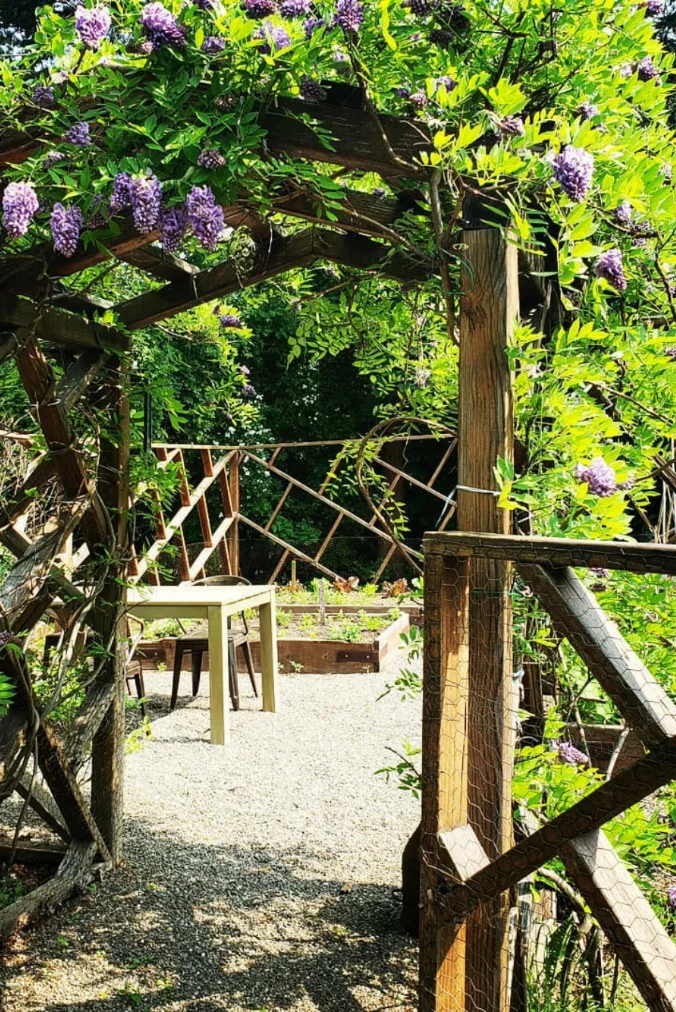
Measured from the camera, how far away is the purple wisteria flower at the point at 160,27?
1.86 metres

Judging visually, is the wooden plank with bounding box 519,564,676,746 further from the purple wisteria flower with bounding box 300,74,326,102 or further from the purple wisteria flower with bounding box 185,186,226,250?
the purple wisteria flower with bounding box 300,74,326,102

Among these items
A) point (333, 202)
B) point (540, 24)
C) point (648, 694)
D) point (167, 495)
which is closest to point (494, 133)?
point (540, 24)

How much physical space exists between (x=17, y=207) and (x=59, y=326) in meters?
0.83

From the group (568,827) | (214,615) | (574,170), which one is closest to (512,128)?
(574,170)

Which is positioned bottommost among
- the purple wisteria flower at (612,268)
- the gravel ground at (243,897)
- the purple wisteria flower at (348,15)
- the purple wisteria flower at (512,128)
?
the gravel ground at (243,897)

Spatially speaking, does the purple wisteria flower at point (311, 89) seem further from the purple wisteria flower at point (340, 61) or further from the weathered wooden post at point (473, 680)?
the weathered wooden post at point (473, 680)

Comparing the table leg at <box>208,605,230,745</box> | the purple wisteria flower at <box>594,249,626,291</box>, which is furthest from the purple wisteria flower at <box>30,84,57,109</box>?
the table leg at <box>208,605,230,745</box>

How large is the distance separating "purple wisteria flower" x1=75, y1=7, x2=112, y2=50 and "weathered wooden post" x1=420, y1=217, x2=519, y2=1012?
2.99ft

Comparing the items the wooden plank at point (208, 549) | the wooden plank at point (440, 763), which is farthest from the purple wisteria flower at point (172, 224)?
the wooden plank at point (208, 549)

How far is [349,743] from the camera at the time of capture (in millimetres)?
5129

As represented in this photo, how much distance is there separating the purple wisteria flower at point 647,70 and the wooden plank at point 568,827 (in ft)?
5.56

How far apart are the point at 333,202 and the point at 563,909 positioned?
2164mm

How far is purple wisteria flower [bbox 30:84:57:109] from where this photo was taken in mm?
2041

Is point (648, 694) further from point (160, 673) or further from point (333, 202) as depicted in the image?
point (160, 673)
